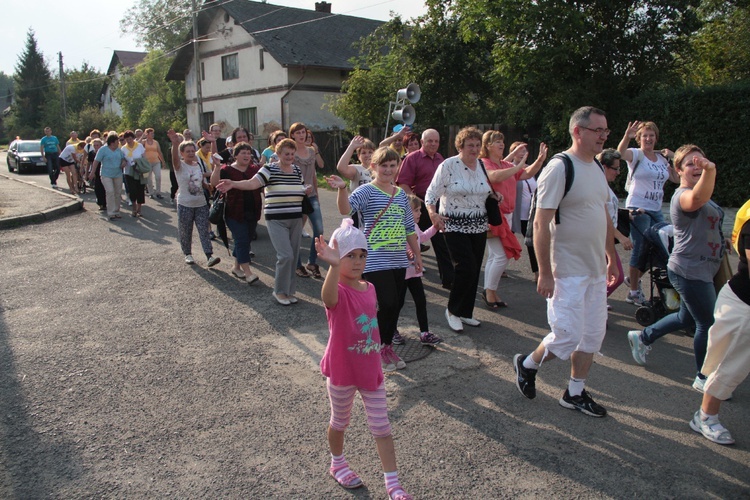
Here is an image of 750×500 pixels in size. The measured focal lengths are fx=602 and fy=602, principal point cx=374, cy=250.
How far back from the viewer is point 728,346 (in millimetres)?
3586

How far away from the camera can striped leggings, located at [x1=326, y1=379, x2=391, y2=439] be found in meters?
3.18

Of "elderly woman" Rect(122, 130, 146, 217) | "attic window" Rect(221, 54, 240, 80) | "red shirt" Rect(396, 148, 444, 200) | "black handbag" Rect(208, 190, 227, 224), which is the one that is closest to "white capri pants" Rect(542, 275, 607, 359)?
"red shirt" Rect(396, 148, 444, 200)

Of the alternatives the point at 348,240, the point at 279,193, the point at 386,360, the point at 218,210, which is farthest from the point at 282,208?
the point at 348,240

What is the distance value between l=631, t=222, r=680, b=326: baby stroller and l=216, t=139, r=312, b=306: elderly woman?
145 inches

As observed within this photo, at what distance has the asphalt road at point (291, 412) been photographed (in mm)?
3361

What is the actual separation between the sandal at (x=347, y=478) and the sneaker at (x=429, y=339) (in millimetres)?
2218

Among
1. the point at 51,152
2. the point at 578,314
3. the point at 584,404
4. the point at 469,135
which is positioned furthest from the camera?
the point at 51,152

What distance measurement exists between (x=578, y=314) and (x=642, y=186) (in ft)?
10.9

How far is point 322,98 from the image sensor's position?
32.7m

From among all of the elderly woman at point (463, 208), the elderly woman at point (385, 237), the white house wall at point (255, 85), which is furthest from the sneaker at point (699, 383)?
the white house wall at point (255, 85)

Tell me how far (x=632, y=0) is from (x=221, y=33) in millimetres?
27558

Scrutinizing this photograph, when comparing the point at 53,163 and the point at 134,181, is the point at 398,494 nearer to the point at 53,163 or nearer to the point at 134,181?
the point at 134,181

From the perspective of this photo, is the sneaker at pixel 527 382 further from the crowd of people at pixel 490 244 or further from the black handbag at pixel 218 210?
the black handbag at pixel 218 210

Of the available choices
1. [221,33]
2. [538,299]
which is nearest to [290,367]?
[538,299]
